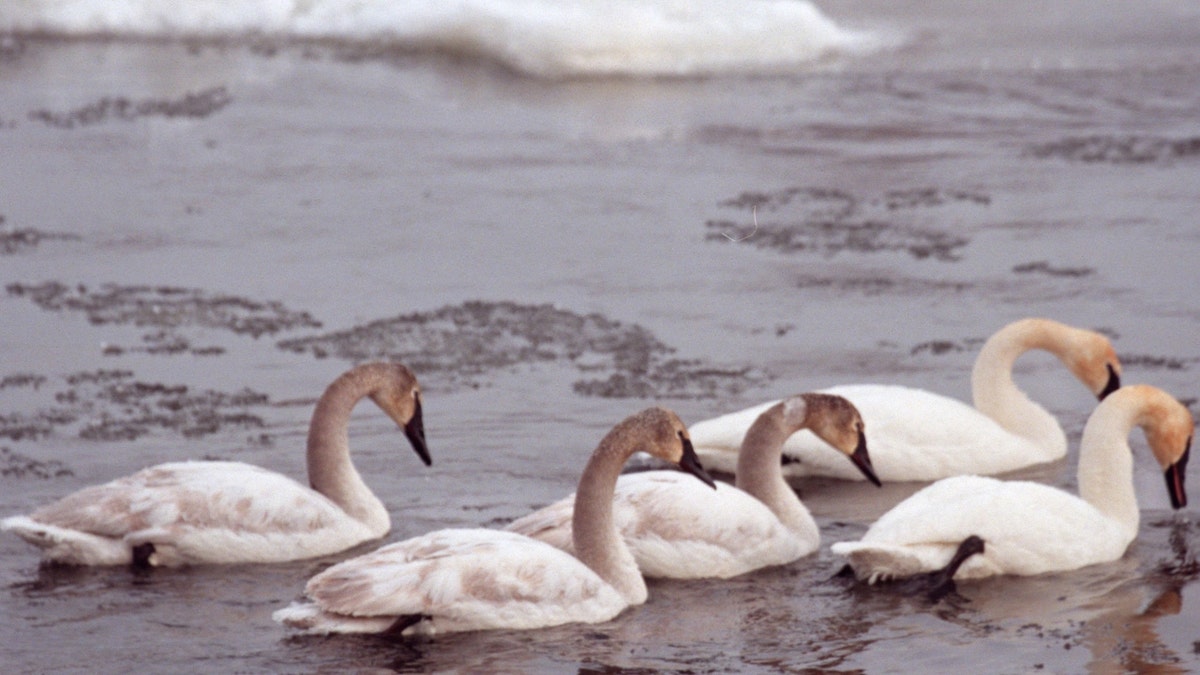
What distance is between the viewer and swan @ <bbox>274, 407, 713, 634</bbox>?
6.91 metres

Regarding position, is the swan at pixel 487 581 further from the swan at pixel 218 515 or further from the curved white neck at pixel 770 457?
the curved white neck at pixel 770 457

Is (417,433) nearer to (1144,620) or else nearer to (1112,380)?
(1144,620)

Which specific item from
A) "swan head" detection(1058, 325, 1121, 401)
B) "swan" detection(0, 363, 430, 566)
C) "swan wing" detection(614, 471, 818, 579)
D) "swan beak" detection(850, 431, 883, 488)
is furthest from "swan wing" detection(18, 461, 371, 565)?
"swan head" detection(1058, 325, 1121, 401)

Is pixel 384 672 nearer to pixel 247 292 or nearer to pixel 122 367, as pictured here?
pixel 122 367

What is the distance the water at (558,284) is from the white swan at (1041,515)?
0.51 ft

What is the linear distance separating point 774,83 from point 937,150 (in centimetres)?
457

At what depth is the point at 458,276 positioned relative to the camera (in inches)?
528

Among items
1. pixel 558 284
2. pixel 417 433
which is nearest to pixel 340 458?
pixel 417 433

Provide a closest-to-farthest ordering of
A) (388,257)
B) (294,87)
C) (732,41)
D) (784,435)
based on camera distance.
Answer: (784,435), (388,257), (294,87), (732,41)

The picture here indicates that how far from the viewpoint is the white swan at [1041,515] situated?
7711 millimetres

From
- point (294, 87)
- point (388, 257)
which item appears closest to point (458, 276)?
point (388, 257)

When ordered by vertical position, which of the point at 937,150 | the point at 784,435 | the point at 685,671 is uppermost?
the point at 937,150

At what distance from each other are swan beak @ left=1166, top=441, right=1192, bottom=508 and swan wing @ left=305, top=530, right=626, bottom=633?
2.75 m

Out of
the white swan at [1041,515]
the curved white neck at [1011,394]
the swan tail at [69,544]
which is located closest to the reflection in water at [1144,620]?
the white swan at [1041,515]
